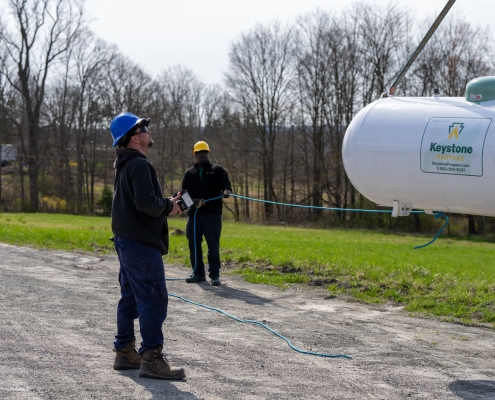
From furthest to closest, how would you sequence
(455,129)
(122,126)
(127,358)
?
(455,129)
(127,358)
(122,126)

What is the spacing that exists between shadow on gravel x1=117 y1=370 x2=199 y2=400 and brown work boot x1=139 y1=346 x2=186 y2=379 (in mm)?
45

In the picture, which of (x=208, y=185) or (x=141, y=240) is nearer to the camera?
(x=141, y=240)

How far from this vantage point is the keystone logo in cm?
643

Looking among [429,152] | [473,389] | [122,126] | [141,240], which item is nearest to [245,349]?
[141,240]

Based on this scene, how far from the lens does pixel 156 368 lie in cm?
558

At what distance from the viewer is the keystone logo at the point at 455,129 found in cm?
643

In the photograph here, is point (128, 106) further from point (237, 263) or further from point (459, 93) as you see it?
point (237, 263)

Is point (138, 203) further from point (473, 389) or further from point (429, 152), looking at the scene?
point (473, 389)

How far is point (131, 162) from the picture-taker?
224 inches

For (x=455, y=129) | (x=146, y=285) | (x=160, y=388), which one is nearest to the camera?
(x=160, y=388)

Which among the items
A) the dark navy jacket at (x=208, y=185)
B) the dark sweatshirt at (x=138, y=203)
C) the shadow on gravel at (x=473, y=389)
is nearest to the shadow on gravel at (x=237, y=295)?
the dark navy jacket at (x=208, y=185)

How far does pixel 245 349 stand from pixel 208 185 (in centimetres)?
472

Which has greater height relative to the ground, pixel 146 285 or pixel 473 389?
pixel 146 285

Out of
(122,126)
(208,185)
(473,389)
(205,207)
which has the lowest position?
(473,389)
